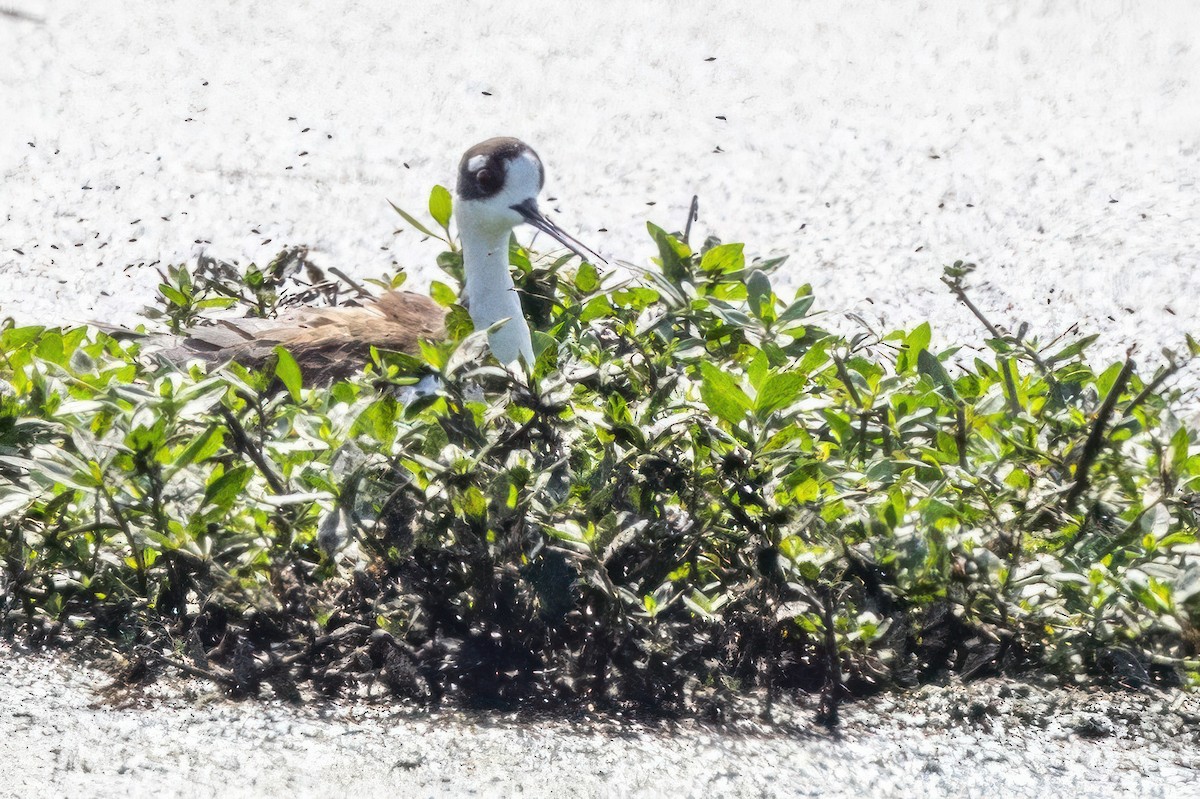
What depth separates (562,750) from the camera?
2.34 meters

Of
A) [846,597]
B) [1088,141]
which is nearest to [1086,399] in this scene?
[846,597]

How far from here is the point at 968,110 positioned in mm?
7242

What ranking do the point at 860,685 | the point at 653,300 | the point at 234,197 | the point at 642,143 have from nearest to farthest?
the point at 860,685 → the point at 653,300 → the point at 234,197 → the point at 642,143

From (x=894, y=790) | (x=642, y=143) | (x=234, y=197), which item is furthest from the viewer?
(x=642, y=143)

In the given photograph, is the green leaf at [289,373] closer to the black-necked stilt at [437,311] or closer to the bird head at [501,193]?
the black-necked stilt at [437,311]

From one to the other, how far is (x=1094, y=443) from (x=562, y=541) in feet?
3.70

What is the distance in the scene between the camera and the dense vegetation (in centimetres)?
253

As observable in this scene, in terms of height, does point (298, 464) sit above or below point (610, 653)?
above

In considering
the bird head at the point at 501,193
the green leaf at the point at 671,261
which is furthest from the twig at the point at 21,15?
the green leaf at the point at 671,261

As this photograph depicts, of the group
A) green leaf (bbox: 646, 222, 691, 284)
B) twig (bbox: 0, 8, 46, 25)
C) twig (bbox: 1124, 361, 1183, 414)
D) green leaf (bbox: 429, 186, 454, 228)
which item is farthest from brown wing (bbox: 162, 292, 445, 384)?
twig (bbox: 0, 8, 46, 25)

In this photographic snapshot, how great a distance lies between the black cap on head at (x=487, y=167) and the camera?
477cm

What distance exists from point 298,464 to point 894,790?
1.33 metres

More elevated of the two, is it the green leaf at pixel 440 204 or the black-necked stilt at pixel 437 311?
the green leaf at pixel 440 204

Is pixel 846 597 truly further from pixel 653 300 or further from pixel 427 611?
pixel 653 300
